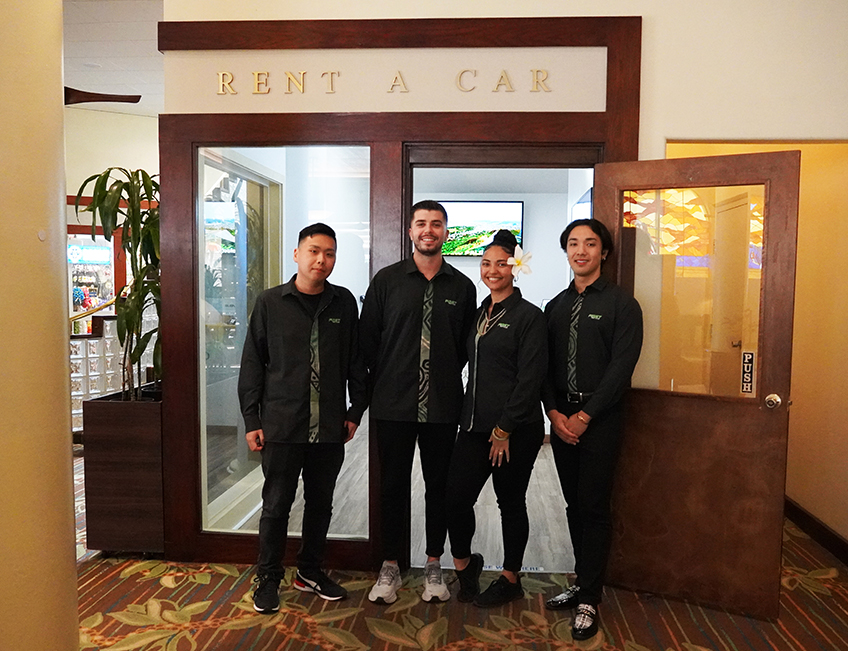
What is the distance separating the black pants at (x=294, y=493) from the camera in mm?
2848

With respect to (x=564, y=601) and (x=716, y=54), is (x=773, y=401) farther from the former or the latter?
(x=716, y=54)

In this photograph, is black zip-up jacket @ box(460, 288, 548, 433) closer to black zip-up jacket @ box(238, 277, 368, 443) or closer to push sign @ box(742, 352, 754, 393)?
black zip-up jacket @ box(238, 277, 368, 443)

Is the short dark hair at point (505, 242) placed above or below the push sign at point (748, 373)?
above

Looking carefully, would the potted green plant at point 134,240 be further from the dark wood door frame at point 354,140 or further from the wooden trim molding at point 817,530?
the wooden trim molding at point 817,530

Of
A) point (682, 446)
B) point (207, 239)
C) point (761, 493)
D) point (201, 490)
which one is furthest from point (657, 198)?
point (201, 490)

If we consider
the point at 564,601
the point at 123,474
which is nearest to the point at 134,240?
the point at 123,474

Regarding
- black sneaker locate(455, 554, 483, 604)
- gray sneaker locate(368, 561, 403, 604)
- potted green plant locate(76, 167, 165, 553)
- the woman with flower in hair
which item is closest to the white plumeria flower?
the woman with flower in hair

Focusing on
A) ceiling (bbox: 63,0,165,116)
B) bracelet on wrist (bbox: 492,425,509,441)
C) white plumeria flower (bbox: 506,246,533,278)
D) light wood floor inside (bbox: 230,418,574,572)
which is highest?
ceiling (bbox: 63,0,165,116)

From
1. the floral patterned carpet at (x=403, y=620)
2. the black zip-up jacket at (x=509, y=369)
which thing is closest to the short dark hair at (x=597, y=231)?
the black zip-up jacket at (x=509, y=369)

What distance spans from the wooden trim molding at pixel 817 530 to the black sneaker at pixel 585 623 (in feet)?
4.22

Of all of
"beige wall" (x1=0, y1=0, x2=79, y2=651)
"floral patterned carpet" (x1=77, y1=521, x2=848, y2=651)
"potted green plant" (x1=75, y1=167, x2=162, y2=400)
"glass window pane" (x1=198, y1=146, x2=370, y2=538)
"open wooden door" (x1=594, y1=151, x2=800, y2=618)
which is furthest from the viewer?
"potted green plant" (x1=75, y1=167, x2=162, y2=400)

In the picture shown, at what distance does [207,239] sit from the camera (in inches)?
133

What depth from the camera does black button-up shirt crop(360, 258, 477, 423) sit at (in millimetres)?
2861

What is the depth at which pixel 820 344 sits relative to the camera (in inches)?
152
